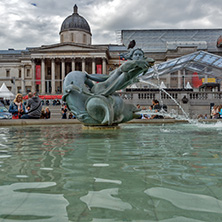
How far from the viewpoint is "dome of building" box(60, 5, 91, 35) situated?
6559cm

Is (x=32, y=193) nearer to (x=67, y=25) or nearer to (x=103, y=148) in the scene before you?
(x=103, y=148)

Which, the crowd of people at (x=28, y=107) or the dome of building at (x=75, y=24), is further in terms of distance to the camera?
the dome of building at (x=75, y=24)

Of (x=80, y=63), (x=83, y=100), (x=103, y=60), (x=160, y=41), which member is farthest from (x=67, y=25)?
(x=83, y=100)

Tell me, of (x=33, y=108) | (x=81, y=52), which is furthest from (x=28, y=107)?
(x=81, y=52)

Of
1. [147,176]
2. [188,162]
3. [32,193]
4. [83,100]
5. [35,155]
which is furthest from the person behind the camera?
[83,100]

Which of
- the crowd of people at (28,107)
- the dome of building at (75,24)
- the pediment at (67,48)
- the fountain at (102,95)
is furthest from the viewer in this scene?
the dome of building at (75,24)

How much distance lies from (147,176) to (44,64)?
5824 cm

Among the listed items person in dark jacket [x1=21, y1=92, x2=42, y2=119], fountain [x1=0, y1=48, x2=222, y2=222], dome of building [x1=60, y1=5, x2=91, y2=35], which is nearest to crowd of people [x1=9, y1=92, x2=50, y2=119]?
person in dark jacket [x1=21, y1=92, x2=42, y2=119]

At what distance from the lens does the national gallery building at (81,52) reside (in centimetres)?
5631

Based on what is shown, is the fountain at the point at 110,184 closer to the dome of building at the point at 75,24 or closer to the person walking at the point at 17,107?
the person walking at the point at 17,107

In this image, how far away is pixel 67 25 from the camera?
6606 centimetres

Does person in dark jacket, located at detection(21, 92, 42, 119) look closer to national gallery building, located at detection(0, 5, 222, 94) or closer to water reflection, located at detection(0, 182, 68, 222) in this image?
water reflection, located at detection(0, 182, 68, 222)

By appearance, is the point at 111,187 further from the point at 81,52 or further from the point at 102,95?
the point at 81,52

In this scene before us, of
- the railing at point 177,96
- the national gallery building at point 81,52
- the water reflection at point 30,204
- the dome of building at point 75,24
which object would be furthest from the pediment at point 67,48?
the water reflection at point 30,204
